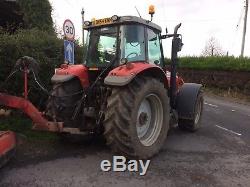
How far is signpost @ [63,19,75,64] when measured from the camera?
27.4 ft

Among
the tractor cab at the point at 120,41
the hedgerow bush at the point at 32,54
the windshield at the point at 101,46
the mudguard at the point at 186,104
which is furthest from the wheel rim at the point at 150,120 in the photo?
the hedgerow bush at the point at 32,54

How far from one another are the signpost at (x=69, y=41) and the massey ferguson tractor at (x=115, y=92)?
1.83 meters

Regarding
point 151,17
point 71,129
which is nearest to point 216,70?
point 151,17

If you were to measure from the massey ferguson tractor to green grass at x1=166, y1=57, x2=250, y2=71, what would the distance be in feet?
43.8

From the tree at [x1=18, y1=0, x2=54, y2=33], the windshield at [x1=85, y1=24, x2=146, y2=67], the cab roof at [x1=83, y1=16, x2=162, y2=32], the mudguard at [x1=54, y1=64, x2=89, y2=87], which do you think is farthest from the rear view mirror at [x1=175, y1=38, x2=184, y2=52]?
the tree at [x1=18, y1=0, x2=54, y2=33]

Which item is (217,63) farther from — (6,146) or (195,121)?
(6,146)

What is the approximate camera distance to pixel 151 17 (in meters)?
6.70

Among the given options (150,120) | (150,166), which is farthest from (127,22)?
(150,166)

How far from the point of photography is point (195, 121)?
8008 mm

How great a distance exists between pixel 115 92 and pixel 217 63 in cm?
1667

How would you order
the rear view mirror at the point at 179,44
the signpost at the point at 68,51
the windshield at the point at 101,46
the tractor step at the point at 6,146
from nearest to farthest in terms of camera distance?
1. the tractor step at the point at 6,146
2. the windshield at the point at 101,46
3. the rear view mirror at the point at 179,44
4. the signpost at the point at 68,51

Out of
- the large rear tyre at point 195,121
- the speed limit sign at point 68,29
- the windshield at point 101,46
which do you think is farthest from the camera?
the speed limit sign at point 68,29

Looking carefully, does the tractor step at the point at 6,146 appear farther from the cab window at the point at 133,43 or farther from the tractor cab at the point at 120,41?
the cab window at the point at 133,43

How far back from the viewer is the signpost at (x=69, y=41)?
8344 millimetres
